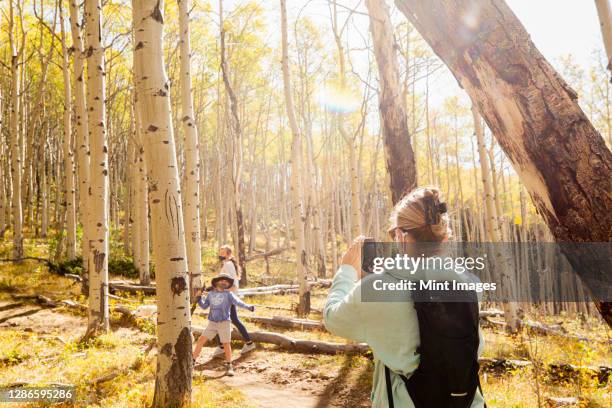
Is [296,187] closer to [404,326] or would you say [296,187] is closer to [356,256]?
[356,256]

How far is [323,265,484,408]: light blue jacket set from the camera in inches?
61.3

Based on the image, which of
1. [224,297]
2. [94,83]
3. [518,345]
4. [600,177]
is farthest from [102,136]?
[518,345]

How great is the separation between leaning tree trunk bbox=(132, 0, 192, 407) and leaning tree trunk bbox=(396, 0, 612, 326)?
3.13 metres

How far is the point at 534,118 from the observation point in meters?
1.34

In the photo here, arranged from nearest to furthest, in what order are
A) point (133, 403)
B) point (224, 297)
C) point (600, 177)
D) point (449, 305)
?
point (600, 177), point (449, 305), point (133, 403), point (224, 297)

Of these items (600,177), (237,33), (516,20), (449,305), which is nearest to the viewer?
(600,177)

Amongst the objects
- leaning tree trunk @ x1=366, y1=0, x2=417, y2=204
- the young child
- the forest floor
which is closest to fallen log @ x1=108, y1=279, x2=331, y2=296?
the forest floor

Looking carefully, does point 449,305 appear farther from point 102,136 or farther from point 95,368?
point 102,136

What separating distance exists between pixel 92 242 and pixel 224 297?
2626mm

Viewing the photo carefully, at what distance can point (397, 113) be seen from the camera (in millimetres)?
4918

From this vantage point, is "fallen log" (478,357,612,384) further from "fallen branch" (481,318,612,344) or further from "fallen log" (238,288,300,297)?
"fallen log" (238,288,300,297)

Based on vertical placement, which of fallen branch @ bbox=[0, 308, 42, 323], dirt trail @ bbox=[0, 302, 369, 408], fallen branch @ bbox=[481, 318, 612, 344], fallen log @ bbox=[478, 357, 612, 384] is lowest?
fallen branch @ bbox=[481, 318, 612, 344]

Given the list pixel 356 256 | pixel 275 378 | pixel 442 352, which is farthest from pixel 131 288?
pixel 442 352

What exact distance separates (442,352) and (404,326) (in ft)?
0.51
